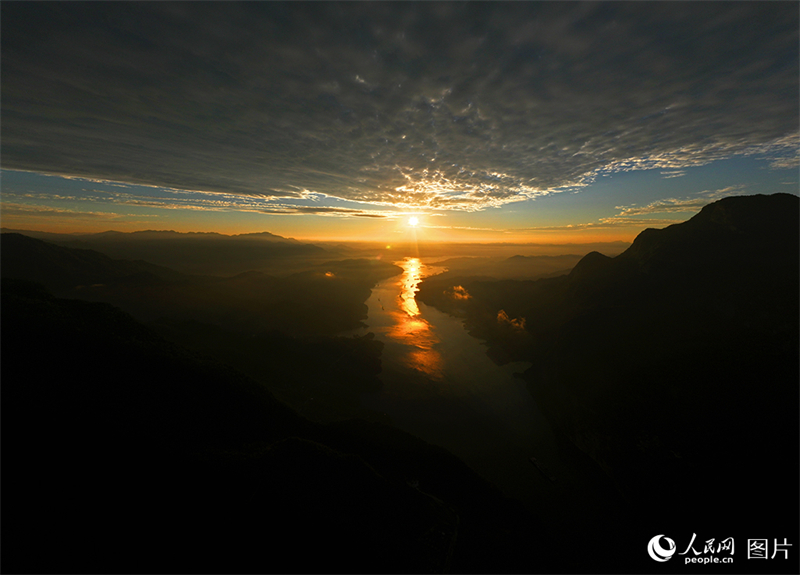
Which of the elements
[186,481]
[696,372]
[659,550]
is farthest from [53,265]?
[696,372]

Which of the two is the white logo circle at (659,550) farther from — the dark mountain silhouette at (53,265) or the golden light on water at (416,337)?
the dark mountain silhouette at (53,265)

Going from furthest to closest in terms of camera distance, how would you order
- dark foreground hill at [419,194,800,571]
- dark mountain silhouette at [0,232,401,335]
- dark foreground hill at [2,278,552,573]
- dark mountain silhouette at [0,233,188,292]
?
dark mountain silhouette at [0,233,188,292]
dark mountain silhouette at [0,232,401,335]
dark foreground hill at [419,194,800,571]
dark foreground hill at [2,278,552,573]

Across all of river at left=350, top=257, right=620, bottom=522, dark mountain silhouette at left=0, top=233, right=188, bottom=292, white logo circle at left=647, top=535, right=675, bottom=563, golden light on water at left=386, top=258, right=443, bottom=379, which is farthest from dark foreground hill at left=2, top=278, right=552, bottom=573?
dark mountain silhouette at left=0, top=233, right=188, bottom=292

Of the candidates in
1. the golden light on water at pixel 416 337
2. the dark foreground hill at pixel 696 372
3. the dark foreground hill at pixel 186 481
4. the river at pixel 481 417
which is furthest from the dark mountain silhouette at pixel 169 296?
the dark foreground hill at pixel 696 372

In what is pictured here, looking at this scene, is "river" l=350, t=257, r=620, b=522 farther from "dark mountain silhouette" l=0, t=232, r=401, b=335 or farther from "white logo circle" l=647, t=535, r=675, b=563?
"dark mountain silhouette" l=0, t=232, r=401, b=335

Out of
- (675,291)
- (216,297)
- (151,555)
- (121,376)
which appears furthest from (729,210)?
(216,297)
